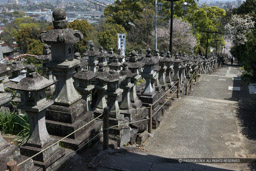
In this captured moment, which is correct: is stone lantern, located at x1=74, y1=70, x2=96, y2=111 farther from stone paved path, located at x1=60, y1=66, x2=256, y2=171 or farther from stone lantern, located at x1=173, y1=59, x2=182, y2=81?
stone lantern, located at x1=173, y1=59, x2=182, y2=81

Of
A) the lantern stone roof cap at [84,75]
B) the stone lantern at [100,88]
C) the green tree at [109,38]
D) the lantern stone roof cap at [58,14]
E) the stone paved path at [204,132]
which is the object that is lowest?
the stone paved path at [204,132]

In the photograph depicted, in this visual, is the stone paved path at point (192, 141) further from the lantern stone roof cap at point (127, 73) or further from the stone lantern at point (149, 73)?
the lantern stone roof cap at point (127, 73)

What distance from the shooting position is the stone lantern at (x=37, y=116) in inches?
149

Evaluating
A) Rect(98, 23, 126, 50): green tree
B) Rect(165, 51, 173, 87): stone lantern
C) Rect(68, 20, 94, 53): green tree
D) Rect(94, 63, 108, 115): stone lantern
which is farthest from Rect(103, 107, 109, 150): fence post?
Rect(68, 20, 94, 53): green tree

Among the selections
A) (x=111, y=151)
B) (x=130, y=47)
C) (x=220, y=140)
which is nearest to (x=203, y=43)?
(x=130, y=47)

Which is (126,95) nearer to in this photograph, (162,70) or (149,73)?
(149,73)

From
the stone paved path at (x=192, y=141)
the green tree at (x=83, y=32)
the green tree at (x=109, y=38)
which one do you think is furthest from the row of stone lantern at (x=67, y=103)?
the green tree at (x=83, y=32)

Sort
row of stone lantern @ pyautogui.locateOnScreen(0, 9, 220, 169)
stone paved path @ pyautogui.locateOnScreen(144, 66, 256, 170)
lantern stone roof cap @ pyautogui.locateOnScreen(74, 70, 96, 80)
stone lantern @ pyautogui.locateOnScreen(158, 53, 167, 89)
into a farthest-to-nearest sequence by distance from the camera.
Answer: stone lantern @ pyautogui.locateOnScreen(158, 53, 167, 89) → stone paved path @ pyautogui.locateOnScreen(144, 66, 256, 170) → lantern stone roof cap @ pyautogui.locateOnScreen(74, 70, 96, 80) → row of stone lantern @ pyautogui.locateOnScreen(0, 9, 220, 169)

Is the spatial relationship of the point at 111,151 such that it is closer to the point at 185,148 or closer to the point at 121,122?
the point at 121,122

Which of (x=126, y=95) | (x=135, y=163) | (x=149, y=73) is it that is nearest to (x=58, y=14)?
(x=126, y=95)

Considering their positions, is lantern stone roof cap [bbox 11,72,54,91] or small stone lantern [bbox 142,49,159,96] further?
small stone lantern [bbox 142,49,159,96]

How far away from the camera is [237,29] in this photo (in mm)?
28453

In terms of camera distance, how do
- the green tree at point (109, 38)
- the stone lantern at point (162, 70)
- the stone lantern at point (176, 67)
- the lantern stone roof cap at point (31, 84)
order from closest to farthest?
the lantern stone roof cap at point (31, 84), the stone lantern at point (162, 70), the stone lantern at point (176, 67), the green tree at point (109, 38)

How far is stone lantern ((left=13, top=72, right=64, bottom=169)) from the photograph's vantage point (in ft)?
12.4
